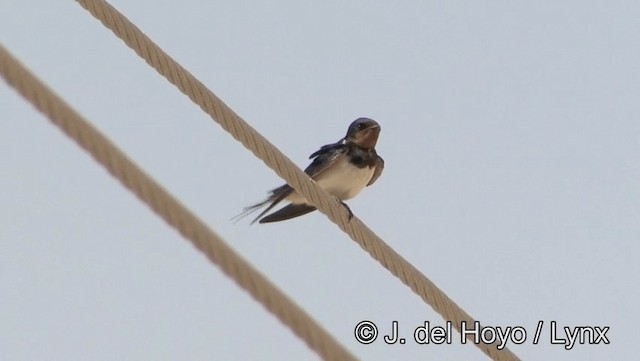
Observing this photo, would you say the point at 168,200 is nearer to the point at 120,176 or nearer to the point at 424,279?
the point at 120,176

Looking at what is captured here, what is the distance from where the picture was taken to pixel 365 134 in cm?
762

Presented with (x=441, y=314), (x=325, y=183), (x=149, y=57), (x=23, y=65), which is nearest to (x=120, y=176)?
(x=23, y=65)

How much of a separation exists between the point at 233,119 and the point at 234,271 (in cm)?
149

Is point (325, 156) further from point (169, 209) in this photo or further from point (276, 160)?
point (169, 209)

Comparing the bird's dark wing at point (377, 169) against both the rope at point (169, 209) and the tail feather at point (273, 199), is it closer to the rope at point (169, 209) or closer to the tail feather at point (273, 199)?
the tail feather at point (273, 199)

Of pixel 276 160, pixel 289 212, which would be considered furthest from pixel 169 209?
pixel 289 212

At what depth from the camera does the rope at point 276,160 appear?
3400 mm

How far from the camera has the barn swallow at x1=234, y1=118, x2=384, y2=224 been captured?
24.3 feet

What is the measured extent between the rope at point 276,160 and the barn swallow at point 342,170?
256 cm

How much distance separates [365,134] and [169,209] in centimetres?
539

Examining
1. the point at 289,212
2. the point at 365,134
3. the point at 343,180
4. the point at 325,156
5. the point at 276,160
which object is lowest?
the point at 276,160

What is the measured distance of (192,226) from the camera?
228 centimetres

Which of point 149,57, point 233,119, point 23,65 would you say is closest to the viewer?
point 23,65

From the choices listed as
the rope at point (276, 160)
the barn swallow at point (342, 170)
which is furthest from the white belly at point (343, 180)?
the rope at point (276, 160)
